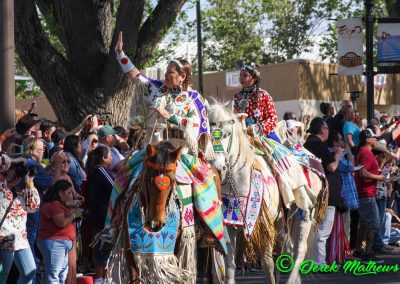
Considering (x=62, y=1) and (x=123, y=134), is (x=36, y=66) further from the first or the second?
(x=123, y=134)

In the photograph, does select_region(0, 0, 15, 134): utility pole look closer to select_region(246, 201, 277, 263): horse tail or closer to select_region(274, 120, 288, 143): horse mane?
select_region(246, 201, 277, 263): horse tail

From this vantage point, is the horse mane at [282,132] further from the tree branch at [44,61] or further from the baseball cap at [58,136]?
the tree branch at [44,61]

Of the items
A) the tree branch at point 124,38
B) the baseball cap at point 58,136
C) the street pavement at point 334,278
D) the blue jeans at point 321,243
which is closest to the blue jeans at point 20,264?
the baseball cap at point 58,136

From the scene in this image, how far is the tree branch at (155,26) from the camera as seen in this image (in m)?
15.6

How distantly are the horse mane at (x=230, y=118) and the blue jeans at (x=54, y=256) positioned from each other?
2.04 metres

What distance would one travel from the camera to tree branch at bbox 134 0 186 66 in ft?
51.3

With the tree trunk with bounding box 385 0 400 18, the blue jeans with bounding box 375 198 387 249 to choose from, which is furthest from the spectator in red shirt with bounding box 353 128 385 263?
the tree trunk with bounding box 385 0 400 18

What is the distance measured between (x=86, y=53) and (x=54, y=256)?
6482mm

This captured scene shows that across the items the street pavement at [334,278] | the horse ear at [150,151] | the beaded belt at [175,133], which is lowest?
the street pavement at [334,278]

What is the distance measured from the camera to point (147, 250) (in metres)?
7.86

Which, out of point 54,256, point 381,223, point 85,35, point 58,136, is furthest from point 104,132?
point 381,223

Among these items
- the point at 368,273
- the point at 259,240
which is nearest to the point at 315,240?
the point at 368,273

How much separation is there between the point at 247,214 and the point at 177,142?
5.39 feet

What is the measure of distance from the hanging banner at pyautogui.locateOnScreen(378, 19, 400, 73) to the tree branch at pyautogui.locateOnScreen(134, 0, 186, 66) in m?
7.61
